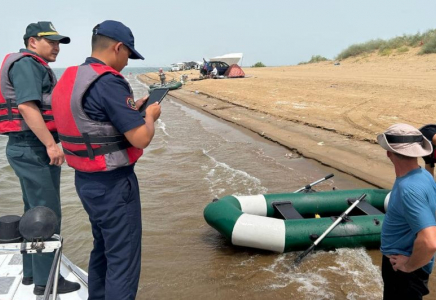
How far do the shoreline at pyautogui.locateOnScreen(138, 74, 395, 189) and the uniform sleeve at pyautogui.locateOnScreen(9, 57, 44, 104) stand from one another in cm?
553

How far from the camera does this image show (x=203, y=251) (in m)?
4.66

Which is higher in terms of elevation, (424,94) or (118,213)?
(118,213)

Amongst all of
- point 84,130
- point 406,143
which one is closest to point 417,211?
point 406,143

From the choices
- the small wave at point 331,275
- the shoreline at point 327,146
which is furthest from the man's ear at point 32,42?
the shoreline at point 327,146

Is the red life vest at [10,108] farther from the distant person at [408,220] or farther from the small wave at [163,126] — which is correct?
the small wave at [163,126]

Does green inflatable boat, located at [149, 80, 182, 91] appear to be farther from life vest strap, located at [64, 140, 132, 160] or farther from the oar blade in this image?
the oar blade

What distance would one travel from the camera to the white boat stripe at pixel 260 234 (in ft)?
14.1

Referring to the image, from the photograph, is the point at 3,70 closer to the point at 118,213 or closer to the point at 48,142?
the point at 48,142

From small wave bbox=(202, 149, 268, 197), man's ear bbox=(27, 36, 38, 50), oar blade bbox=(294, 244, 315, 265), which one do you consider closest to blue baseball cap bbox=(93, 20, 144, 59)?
man's ear bbox=(27, 36, 38, 50)

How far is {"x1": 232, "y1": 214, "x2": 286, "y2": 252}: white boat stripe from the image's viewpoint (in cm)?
429

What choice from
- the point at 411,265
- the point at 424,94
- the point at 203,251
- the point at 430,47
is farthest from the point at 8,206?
the point at 430,47

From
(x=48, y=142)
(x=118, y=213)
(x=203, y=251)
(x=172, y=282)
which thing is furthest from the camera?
(x=203, y=251)

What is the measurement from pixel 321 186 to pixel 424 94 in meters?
8.27

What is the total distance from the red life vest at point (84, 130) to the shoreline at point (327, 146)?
535 centimetres
